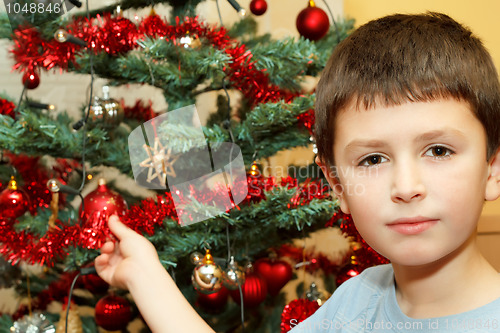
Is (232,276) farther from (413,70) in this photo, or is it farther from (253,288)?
(413,70)

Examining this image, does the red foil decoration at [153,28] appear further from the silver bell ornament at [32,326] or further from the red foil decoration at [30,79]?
the silver bell ornament at [32,326]

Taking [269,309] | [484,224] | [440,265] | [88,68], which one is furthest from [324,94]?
[484,224]

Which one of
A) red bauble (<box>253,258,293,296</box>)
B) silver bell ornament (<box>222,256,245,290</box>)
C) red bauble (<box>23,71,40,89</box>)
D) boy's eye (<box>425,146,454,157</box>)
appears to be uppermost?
boy's eye (<box>425,146,454,157</box>)

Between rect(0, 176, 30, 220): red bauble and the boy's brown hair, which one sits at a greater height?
the boy's brown hair

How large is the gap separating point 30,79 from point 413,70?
35.2 inches

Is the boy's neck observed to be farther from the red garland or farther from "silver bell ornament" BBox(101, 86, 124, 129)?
"silver bell ornament" BBox(101, 86, 124, 129)

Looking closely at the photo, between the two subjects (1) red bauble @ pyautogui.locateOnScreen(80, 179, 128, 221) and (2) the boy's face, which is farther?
(1) red bauble @ pyautogui.locateOnScreen(80, 179, 128, 221)

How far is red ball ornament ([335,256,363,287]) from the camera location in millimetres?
1058

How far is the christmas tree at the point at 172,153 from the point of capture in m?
0.95

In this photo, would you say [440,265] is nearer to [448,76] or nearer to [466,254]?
[466,254]

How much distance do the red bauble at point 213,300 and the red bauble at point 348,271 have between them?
250mm

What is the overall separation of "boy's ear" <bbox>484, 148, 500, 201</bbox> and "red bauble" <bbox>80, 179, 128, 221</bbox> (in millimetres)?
650

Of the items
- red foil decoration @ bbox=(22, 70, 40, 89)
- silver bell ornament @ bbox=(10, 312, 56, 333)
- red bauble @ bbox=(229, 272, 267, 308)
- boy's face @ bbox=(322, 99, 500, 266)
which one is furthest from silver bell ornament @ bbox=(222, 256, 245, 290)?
red foil decoration @ bbox=(22, 70, 40, 89)

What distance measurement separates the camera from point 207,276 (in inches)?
36.4
